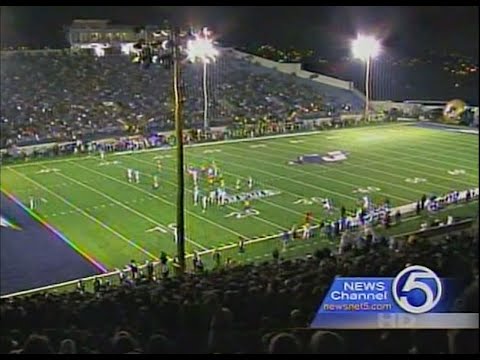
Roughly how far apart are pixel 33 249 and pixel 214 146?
955mm

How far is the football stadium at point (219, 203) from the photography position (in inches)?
116

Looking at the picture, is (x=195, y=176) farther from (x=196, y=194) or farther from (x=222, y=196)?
(x=222, y=196)

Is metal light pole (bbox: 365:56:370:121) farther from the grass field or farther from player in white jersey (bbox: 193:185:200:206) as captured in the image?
player in white jersey (bbox: 193:185:200:206)

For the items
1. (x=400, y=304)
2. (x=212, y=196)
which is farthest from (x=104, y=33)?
(x=400, y=304)

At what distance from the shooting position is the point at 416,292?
9.35 ft

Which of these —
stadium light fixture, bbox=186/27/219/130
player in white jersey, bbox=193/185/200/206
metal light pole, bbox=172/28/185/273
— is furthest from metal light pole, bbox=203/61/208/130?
player in white jersey, bbox=193/185/200/206

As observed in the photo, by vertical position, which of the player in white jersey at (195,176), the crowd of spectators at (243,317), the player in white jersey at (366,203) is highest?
the player in white jersey at (195,176)

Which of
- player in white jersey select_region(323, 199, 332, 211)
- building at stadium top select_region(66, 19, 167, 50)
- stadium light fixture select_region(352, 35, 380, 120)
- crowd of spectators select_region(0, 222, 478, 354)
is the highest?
building at stadium top select_region(66, 19, 167, 50)

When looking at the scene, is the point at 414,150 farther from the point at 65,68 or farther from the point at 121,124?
the point at 65,68

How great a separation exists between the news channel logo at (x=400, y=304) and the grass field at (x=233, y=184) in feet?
1.64

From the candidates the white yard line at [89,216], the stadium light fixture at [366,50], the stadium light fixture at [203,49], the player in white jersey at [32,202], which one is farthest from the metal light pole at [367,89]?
the player in white jersey at [32,202]

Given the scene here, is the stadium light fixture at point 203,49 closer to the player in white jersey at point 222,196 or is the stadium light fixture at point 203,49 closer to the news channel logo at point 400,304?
the player in white jersey at point 222,196

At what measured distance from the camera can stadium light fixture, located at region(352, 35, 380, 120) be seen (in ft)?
10.4
